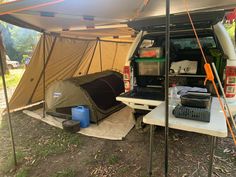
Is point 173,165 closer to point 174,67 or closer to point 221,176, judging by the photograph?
point 221,176

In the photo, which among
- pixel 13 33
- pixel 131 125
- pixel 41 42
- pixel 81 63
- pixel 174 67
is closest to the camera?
pixel 174 67

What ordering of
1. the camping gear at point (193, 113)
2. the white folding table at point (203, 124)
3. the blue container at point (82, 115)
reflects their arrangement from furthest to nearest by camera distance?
the blue container at point (82, 115) → the camping gear at point (193, 113) → the white folding table at point (203, 124)

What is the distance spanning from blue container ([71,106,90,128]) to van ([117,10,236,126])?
104 cm

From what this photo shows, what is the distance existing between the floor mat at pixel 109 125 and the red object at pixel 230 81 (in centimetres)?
178

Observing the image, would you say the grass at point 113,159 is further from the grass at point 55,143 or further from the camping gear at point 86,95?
the camping gear at point 86,95

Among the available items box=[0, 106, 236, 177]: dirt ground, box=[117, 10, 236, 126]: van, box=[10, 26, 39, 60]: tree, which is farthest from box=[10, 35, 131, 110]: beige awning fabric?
box=[10, 26, 39, 60]: tree

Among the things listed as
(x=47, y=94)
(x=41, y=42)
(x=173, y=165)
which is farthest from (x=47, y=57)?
(x=173, y=165)

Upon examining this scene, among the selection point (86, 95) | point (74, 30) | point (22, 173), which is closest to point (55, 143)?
point (22, 173)

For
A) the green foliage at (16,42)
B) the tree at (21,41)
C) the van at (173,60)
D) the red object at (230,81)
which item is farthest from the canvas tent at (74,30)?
the tree at (21,41)

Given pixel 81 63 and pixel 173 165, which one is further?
pixel 81 63

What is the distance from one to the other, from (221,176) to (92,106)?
7.98 feet

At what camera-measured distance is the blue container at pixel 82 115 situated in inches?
146

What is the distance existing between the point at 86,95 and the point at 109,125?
761 millimetres

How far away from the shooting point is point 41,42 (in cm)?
417
